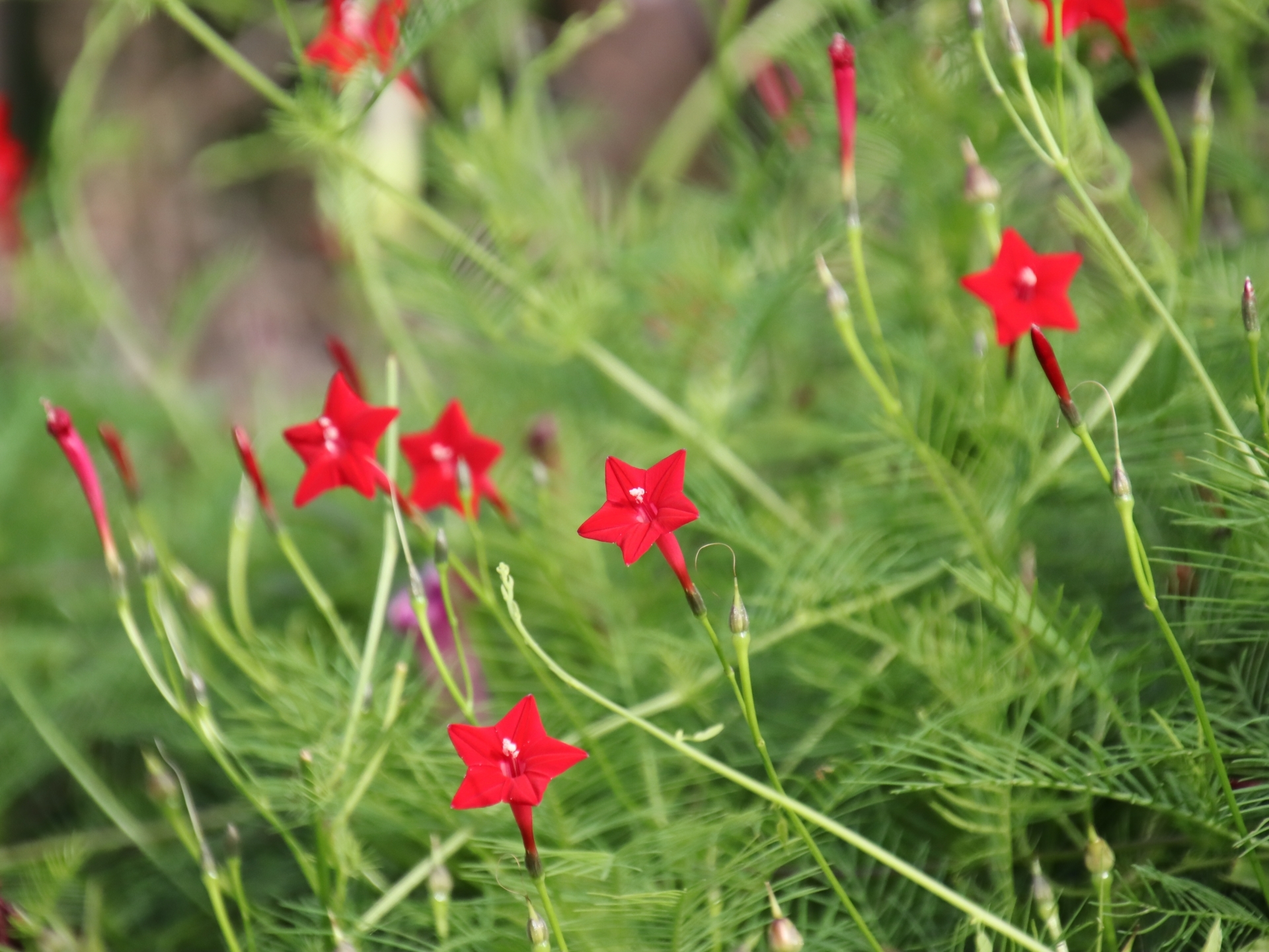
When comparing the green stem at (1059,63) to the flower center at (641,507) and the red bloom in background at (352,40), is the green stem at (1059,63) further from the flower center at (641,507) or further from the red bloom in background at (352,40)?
the red bloom in background at (352,40)

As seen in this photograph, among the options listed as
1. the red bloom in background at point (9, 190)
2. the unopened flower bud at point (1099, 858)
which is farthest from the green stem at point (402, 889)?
the red bloom in background at point (9, 190)

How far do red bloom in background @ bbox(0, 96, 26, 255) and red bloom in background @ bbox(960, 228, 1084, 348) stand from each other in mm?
854

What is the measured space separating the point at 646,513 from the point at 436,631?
0.28 m

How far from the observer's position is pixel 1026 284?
0.40m

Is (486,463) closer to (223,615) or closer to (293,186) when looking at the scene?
(223,615)

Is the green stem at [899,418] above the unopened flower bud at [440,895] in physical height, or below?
above

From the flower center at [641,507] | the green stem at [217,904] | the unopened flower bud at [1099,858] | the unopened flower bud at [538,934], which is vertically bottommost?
the unopened flower bud at [1099,858]

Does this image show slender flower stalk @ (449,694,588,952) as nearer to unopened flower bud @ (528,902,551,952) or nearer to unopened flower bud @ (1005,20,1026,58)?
unopened flower bud @ (528,902,551,952)

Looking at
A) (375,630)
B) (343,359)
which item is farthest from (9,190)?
(375,630)

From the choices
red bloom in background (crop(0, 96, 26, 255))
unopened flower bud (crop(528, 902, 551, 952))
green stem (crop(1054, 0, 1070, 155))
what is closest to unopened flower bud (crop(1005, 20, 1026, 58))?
green stem (crop(1054, 0, 1070, 155))

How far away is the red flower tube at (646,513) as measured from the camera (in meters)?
0.34

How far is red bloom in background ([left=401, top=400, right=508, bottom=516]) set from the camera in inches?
17.6

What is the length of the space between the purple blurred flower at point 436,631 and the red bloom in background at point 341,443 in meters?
0.15

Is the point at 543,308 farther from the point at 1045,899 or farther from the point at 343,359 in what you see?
the point at 1045,899
